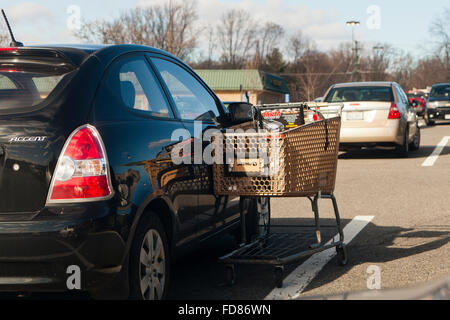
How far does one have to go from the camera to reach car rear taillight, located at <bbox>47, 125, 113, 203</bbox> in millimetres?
3516

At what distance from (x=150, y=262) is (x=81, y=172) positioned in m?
0.77

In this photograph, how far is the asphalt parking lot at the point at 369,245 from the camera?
4965mm

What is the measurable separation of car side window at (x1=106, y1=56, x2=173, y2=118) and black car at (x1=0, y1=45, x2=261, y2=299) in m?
0.01

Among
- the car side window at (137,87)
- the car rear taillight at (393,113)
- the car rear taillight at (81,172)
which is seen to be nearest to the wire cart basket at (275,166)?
the car side window at (137,87)

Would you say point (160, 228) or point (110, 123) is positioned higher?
point (110, 123)

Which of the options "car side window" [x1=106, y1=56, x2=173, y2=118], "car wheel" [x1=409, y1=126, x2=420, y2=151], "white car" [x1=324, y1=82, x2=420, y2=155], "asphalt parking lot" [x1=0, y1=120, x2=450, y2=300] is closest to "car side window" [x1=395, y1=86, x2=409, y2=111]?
"white car" [x1=324, y1=82, x2=420, y2=155]

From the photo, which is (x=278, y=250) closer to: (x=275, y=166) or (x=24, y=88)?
(x=275, y=166)

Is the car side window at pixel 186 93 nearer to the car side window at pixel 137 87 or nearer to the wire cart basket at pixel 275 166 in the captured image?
the car side window at pixel 137 87

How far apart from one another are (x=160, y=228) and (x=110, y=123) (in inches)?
29.3

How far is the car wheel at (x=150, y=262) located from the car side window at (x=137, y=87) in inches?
28.0

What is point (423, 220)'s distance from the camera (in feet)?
25.1

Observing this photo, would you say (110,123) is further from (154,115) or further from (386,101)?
(386,101)

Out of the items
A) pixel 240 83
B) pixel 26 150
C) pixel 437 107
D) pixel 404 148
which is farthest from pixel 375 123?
pixel 240 83
